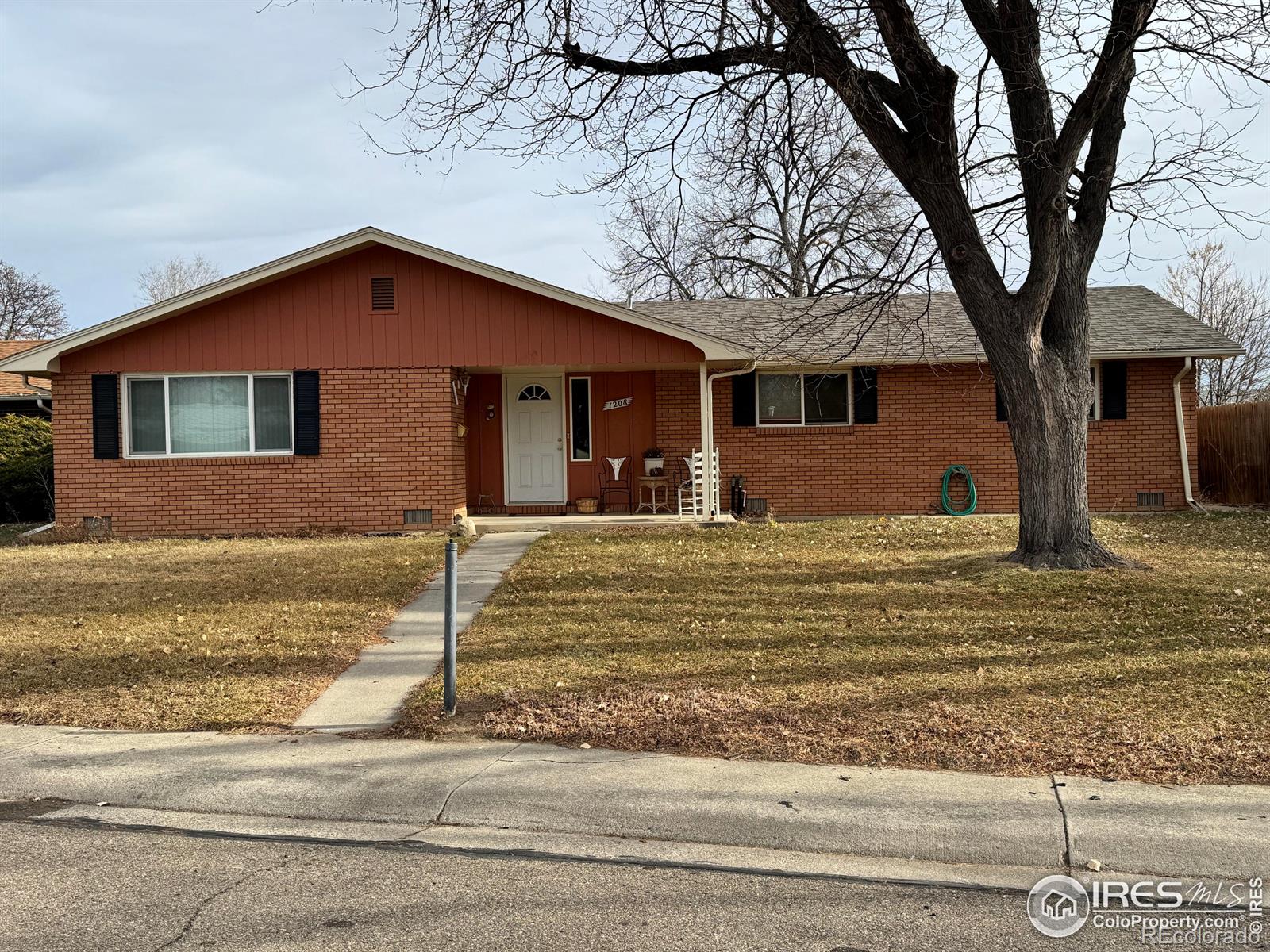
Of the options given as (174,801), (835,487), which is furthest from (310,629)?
(835,487)

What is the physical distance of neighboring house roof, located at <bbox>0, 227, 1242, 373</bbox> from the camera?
14617mm

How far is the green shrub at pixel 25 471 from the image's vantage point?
19750 mm

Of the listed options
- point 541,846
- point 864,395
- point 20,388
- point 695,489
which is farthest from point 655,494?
point 20,388

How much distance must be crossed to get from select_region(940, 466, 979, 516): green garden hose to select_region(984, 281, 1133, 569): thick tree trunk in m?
6.69

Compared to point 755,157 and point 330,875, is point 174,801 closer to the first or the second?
point 330,875

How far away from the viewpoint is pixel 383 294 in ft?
49.7

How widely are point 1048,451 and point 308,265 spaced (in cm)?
1021

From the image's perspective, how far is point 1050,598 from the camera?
9102mm

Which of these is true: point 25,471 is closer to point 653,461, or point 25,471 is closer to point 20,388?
point 20,388

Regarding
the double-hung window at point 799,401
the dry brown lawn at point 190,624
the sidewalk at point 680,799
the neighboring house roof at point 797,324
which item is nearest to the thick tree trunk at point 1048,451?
the neighboring house roof at point 797,324

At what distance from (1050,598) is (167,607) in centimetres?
807

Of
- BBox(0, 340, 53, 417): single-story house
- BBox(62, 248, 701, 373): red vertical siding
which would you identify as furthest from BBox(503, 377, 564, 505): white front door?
BBox(0, 340, 53, 417): single-story house

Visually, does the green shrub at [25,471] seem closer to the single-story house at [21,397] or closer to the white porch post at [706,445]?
the single-story house at [21,397]

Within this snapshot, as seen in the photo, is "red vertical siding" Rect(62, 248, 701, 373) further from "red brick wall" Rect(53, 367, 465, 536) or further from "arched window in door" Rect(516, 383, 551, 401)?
"arched window in door" Rect(516, 383, 551, 401)
